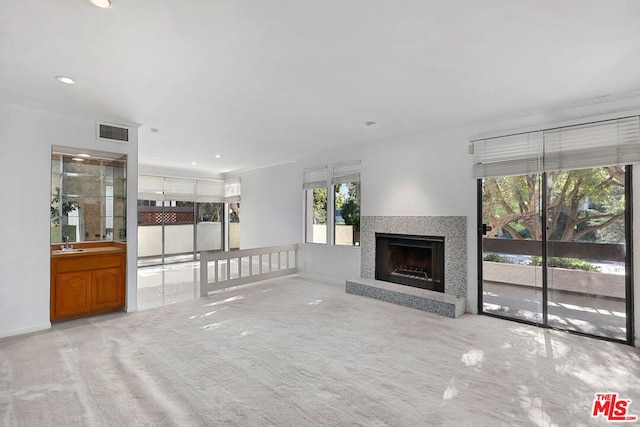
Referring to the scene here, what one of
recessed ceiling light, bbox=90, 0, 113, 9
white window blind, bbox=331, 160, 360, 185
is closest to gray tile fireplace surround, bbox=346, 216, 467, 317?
white window blind, bbox=331, 160, 360, 185

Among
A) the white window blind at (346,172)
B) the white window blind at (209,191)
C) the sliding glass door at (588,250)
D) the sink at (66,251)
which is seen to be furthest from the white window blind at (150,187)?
the sliding glass door at (588,250)

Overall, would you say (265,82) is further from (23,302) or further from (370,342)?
(23,302)

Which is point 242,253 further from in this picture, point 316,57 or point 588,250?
point 588,250

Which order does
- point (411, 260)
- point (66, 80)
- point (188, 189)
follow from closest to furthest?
point (66, 80), point (411, 260), point (188, 189)

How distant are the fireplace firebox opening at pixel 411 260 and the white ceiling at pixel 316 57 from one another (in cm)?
189

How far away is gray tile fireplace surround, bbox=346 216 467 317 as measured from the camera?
4285mm

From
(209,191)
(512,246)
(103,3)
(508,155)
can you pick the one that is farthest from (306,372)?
(209,191)

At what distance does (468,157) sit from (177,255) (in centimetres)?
763

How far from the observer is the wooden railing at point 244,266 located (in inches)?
A: 207

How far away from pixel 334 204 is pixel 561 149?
372 centimetres

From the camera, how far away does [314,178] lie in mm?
6609

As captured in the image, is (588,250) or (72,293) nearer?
(588,250)

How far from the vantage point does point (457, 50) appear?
95.1 inches

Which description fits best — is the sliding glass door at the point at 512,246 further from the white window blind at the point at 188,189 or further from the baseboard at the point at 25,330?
the white window blind at the point at 188,189
